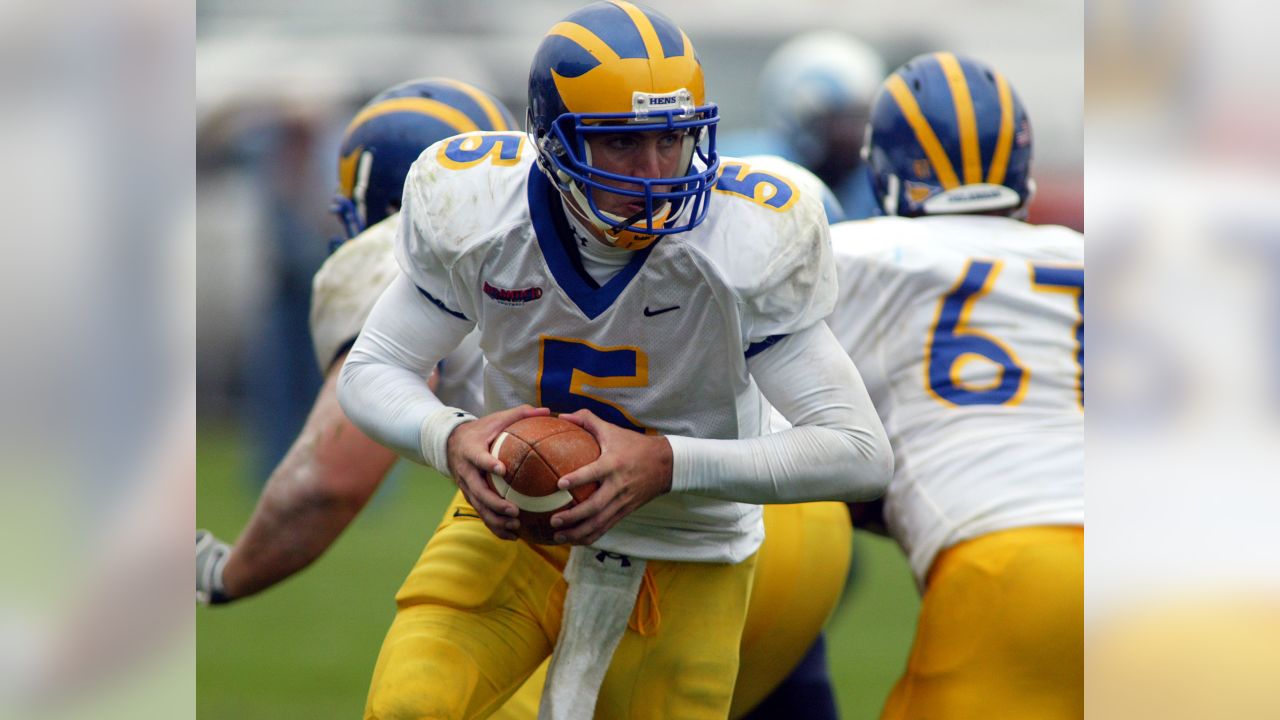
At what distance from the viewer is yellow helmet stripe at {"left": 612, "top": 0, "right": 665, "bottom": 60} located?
225cm

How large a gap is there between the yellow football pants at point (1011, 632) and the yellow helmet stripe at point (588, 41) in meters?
1.20

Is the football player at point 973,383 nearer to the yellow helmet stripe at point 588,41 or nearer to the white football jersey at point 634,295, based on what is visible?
the white football jersey at point 634,295

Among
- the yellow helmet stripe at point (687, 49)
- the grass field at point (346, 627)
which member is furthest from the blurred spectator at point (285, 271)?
the yellow helmet stripe at point (687, 49)

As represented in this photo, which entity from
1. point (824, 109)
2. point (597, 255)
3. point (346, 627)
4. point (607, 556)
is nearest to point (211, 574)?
point (607, 556)

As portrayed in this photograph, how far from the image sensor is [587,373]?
2361mm

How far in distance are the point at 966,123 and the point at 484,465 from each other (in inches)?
63.5

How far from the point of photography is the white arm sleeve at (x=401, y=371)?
2.32 meters

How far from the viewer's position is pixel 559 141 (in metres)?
2.27

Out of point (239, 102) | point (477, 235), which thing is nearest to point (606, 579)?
point (477, 235)

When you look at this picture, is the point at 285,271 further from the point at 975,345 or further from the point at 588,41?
the point at 588,41
